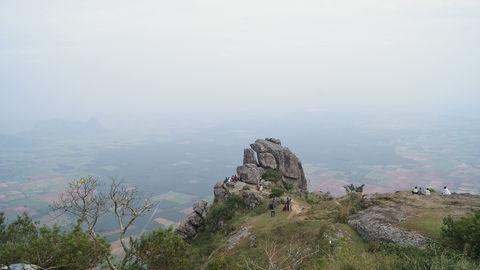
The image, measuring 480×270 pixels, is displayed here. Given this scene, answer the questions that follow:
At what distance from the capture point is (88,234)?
82.0 feet

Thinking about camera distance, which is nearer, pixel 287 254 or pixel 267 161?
pixel 287 254

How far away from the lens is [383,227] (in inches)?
988

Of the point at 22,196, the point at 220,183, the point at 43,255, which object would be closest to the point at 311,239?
the point at 43,255

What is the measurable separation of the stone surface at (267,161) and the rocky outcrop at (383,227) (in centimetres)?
2326

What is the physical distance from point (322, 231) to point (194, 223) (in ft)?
59.4

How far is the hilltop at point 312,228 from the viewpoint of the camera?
21.5 meters

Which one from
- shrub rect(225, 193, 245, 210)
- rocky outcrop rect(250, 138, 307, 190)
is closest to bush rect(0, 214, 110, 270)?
shrub rect(225, 193, 245, 210)

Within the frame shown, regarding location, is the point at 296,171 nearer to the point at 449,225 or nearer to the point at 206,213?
the point at 206,213

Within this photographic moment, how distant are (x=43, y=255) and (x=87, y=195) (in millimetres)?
6279

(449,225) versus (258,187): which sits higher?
(449,225)

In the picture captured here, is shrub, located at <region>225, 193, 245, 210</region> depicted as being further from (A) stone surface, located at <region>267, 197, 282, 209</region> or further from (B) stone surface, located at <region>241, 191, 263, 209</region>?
(A) stone surface, located at <region>267, 197, 282, 209</region>

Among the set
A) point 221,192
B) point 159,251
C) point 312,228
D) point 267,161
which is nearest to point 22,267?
point 159,251

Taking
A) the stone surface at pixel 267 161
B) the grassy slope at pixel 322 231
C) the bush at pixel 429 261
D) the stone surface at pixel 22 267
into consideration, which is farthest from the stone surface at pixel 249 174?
the stone surface at pixel 22 267

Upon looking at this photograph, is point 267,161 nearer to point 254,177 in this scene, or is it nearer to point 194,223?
point 254,177
